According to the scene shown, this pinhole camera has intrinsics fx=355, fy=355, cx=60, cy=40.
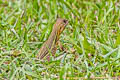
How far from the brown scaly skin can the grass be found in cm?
12

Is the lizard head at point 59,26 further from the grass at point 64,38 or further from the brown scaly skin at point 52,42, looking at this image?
the grass at point 64,38

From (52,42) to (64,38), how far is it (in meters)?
0.37

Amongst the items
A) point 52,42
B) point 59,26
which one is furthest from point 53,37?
point 59,26

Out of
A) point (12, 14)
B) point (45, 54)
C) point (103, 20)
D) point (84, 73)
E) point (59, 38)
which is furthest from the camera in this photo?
point (12, 14)

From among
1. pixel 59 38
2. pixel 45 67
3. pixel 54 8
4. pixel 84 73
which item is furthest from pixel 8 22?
pixel 84 73

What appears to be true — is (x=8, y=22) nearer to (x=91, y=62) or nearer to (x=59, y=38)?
(x=59, y=38)

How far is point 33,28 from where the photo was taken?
5.59 meters

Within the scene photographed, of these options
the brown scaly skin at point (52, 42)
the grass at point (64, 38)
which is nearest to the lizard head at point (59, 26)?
the brown scaly skin at point (52, 42)

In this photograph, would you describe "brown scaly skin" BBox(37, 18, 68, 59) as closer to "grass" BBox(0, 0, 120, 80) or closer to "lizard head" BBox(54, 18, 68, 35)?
"lizard head" BBox(54, 18, 68, 35)

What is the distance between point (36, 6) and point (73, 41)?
161cm

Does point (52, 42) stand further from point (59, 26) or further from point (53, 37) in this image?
point (59, 26)

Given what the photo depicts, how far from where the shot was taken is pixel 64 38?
5121 millimetres

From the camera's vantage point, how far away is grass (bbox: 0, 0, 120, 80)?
4332 millimetres

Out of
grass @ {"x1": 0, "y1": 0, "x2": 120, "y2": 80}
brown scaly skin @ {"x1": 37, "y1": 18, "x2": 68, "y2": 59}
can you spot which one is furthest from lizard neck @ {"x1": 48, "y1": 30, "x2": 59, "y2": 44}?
grass @ {"x1": 0, "y1": 0, "x2": 120, "y2": 80}
